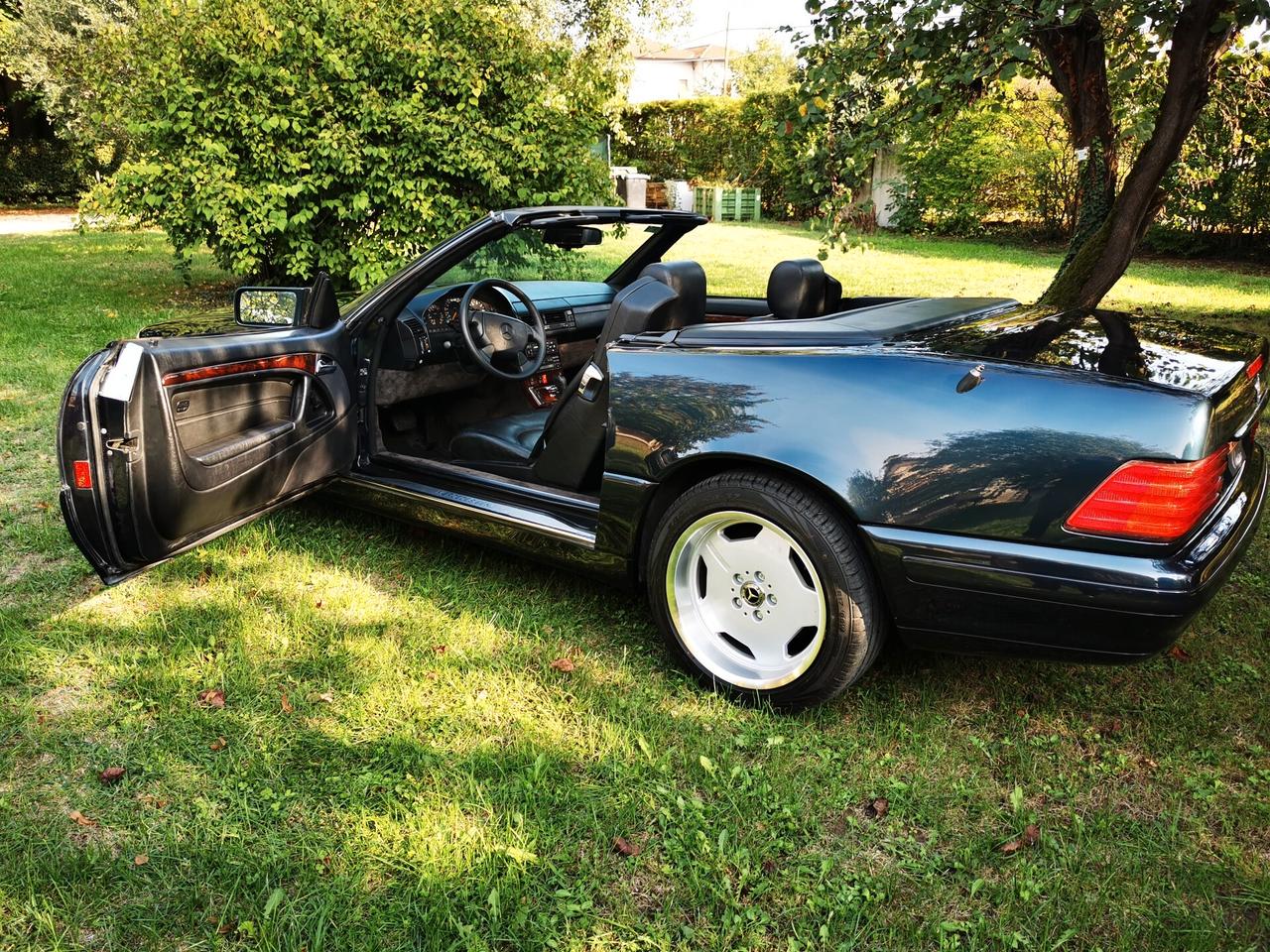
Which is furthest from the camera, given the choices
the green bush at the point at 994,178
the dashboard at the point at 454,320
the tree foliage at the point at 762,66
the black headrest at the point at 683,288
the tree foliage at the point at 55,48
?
the tree foliage at the point at 762,66

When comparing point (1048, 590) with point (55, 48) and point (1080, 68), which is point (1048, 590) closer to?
point (1080, 68)

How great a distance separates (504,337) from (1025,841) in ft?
8.75

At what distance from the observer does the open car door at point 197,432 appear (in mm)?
2611

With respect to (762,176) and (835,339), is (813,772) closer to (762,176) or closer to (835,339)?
(835,339)

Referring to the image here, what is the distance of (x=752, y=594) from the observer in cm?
269

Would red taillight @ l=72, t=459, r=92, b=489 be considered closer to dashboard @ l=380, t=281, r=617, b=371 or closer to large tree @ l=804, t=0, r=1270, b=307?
dashboard @ l=380, t=281, r=617, b=371

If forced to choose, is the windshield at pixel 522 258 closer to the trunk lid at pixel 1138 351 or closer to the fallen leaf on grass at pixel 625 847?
the trunk lid at pixel 1138 351

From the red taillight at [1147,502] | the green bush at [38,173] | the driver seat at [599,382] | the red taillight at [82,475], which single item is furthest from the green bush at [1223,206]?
the green bush at [38,173]

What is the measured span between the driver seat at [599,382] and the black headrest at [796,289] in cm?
27

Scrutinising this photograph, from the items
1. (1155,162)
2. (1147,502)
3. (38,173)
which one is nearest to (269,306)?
(1147,502)

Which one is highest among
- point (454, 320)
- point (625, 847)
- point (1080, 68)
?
point (1080, 68)

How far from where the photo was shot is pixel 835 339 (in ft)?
8.34

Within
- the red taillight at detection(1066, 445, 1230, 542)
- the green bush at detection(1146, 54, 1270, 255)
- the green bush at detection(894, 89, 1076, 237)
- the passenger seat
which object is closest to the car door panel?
the passenger seat

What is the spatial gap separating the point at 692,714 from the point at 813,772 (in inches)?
16.3
